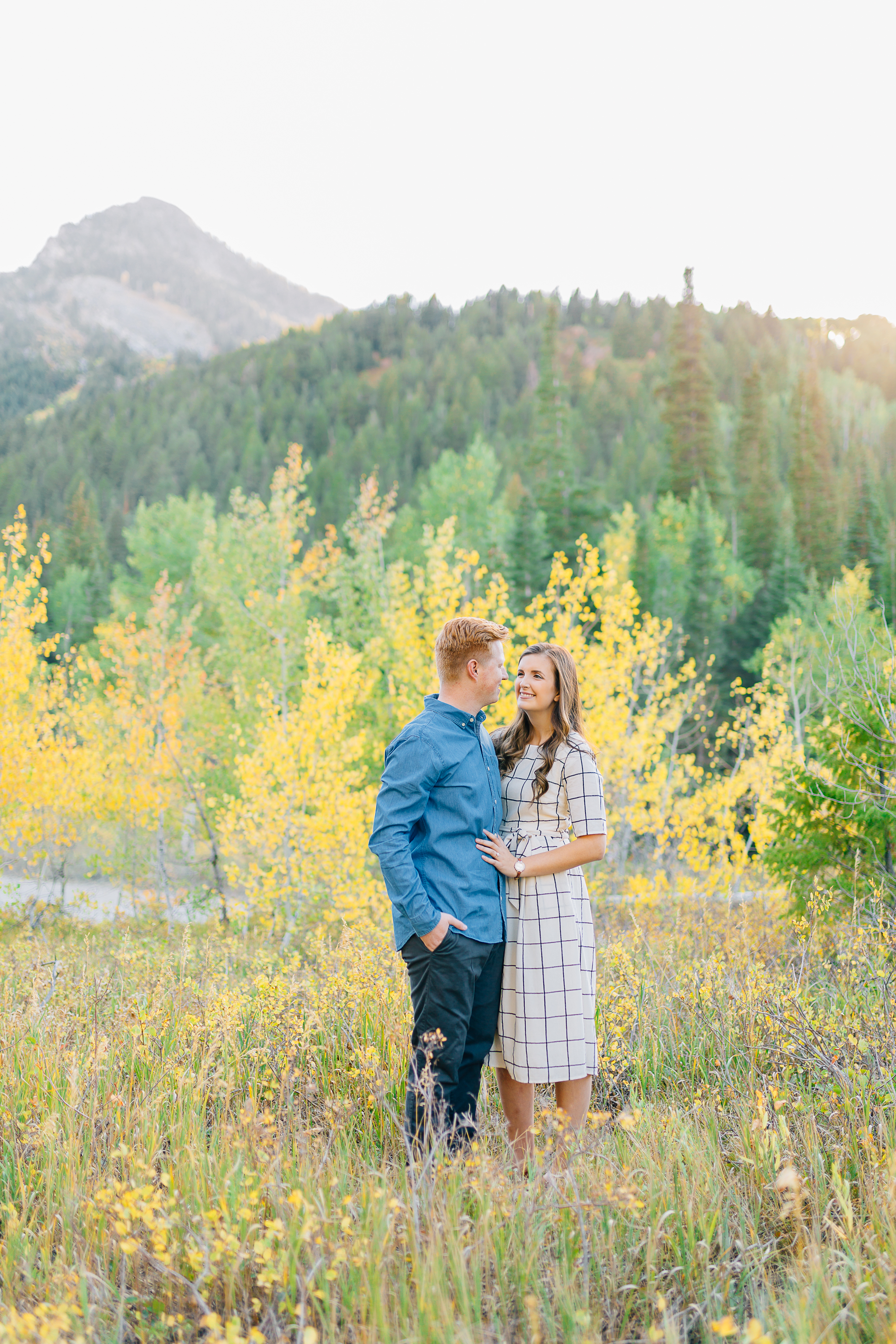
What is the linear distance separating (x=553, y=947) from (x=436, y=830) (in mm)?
598

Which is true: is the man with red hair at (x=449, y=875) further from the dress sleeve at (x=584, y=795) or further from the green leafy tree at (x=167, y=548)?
the green leafy tree at (x=167, y=548)

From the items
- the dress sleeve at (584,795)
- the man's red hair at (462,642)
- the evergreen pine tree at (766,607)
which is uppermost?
the evergreen pine tree at (766,607)

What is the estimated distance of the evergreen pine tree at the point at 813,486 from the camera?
3847 cm

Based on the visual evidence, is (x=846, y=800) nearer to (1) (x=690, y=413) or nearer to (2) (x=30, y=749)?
(2) (x=30, y=749)

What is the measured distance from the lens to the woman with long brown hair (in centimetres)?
279

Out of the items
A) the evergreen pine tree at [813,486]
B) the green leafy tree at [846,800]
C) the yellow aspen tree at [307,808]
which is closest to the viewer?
the green leafy tree at [846,800]

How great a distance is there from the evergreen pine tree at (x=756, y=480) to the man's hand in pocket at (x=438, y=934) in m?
35.2

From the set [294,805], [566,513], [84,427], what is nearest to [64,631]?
[566,513]

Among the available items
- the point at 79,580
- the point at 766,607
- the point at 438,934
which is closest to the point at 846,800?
the point at 438,934

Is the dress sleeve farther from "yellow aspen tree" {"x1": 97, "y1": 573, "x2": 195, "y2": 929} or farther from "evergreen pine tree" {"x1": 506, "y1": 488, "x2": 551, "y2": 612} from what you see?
"evergreen pine tree" {"x1": 506, "y1": 488, "x2": 551, "y2": 612}

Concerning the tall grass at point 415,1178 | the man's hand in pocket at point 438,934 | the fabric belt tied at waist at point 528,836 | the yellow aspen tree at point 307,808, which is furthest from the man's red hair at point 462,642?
the yellow aspen tree at point 307,808

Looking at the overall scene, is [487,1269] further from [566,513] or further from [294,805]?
[566,513]

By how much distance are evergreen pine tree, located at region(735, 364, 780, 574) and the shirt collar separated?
34845mm

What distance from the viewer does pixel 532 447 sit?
3459 cm
